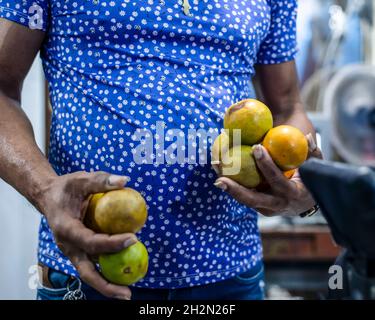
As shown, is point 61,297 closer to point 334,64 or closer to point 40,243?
point 40,243

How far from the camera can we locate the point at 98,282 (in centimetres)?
75

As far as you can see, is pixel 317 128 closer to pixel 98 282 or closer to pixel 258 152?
pixel 258 152

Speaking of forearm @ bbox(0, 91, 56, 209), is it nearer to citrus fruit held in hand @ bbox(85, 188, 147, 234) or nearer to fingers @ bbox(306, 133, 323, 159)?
citrus fruit held in hand @ bbox(85, 188, 147, 234)

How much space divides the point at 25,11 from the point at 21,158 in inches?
10.2

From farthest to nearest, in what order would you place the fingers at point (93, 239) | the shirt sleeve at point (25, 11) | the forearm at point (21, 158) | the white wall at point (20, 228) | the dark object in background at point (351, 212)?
the white wall at point (20, 228), the shirt sleeve at point (25, 11), the forearm at point (21, 158), the fingers at point (93, 239), the dark object in background at point (351, 212)

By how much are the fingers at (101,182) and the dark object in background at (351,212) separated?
235 mm

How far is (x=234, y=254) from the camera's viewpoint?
3.46 feet

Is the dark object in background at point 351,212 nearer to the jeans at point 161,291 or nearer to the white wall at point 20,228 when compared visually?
the jeans at point 161,291

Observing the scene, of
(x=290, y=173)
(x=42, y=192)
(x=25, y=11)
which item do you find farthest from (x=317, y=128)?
(x=42, y=192)

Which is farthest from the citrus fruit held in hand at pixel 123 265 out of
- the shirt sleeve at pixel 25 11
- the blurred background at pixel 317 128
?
the blurred background at pixel 317 128

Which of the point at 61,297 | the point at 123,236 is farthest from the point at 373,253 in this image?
the point at 61,297

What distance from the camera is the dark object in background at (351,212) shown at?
1.96 feet

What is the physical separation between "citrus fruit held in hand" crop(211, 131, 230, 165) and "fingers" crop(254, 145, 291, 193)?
5 centimetres

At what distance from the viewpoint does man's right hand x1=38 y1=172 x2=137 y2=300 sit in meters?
0.72
